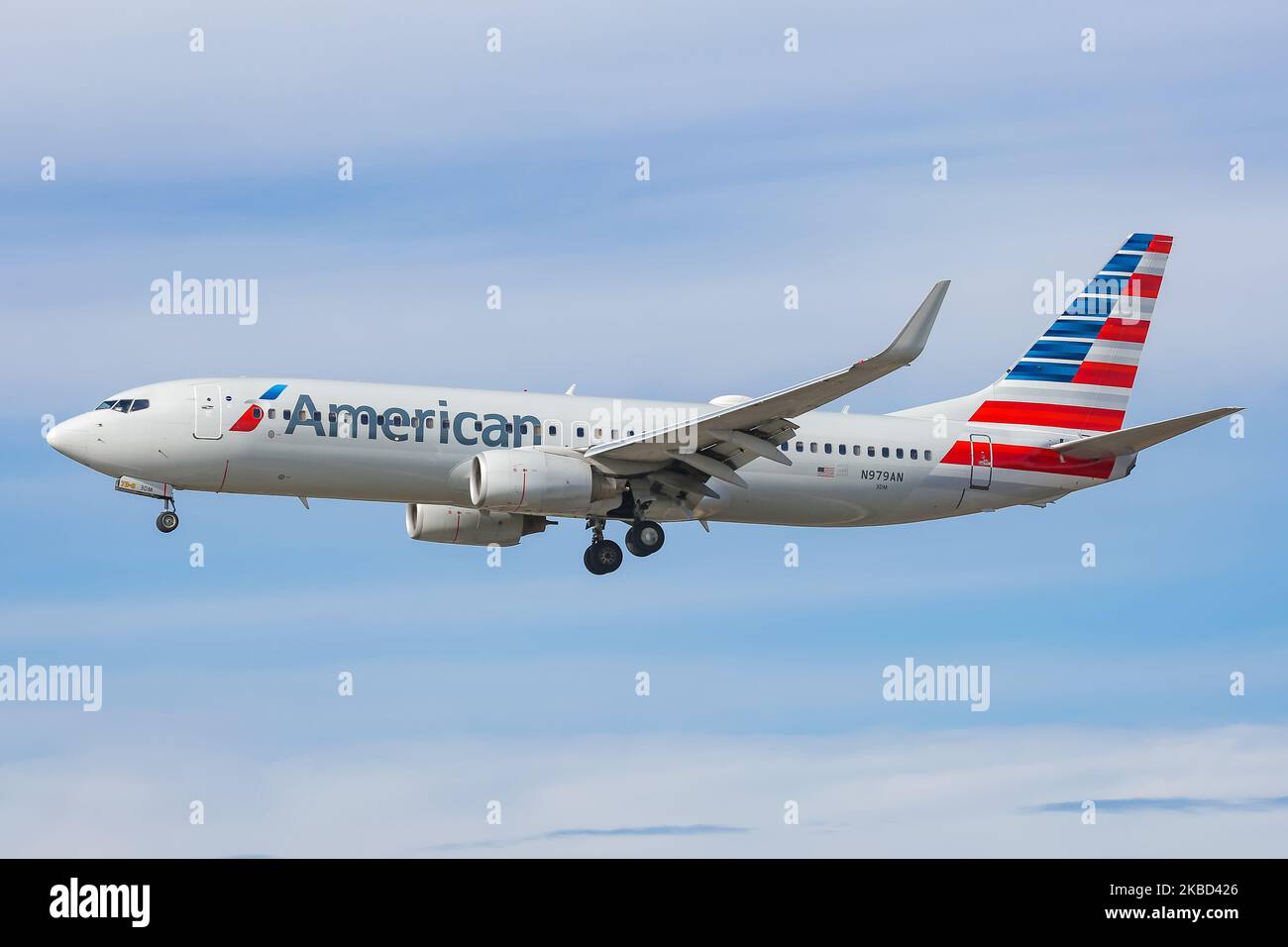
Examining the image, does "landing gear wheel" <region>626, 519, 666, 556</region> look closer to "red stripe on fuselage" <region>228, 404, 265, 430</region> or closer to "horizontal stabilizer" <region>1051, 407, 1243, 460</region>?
"red stripe on fuselage" <region>228, 404, 265, 430</region>

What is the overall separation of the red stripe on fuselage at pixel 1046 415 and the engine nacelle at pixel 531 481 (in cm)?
1294

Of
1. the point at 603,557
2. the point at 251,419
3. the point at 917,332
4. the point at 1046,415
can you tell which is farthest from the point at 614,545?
the point at 1046,415

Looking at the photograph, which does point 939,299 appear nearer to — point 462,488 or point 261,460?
point 462,488

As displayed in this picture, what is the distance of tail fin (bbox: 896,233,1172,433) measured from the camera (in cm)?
5372

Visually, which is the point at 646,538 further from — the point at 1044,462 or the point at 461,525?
the point at 1044,462

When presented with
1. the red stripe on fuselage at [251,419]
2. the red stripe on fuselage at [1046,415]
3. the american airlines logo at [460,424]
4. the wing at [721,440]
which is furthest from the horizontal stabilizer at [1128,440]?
the red stripe on fuselage at [251,419]

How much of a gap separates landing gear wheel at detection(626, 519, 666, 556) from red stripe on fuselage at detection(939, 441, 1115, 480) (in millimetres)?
8878

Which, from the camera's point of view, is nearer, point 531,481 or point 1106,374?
point 531,481

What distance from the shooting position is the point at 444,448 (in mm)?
46406

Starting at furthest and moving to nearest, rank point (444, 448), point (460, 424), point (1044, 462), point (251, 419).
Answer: point (1044, 462) → point (460, 424) → point (444, 448) → point (251, 419)

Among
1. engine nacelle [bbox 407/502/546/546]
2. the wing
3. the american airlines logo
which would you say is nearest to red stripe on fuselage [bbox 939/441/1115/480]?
the wing

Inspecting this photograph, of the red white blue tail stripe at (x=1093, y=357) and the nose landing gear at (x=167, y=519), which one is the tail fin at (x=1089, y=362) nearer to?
the red white blue tail stripe at (x=1093, y=357)

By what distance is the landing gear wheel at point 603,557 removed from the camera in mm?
49438

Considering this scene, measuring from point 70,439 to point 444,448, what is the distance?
9.00 meters
